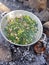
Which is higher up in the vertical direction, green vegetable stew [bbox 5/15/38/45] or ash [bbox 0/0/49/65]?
green vegetable stew [bbox 5/15/38/45]

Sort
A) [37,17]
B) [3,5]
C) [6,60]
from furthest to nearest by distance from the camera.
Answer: [3,5]
[37,17]
[6,60]

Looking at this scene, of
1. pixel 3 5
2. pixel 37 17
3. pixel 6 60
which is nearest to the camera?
pixel 6 60

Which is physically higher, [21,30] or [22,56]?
[21,30]

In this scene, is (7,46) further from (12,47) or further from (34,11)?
(34,11)

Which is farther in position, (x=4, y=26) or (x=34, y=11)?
(x=34, y=11)

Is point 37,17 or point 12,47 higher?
point 37,17

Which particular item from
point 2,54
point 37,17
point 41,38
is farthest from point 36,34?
point 2,54

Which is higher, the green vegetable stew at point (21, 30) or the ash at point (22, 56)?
the green vegetable stew at point (21, 30)

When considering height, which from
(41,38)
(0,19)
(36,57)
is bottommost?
(36,57)
